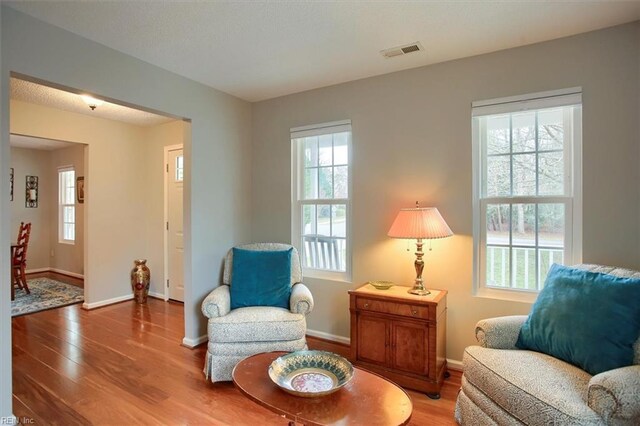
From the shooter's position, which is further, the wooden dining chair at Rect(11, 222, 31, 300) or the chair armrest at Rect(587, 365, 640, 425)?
the wooden dining chair at Rect(11, 222, 31, 300)

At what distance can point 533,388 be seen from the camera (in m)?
1.49

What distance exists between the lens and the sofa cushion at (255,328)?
2.44 m

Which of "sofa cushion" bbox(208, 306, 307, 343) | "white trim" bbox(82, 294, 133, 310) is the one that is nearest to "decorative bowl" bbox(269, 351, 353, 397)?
"sofa cushion" bbox(208, 306, 307, 343)

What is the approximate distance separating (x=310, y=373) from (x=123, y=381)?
5.37ft

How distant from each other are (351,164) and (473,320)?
168 centimetres

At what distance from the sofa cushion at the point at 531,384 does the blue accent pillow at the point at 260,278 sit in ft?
5.11

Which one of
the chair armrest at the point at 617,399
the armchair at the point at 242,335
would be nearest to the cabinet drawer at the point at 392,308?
the armchair at the point at 242,335

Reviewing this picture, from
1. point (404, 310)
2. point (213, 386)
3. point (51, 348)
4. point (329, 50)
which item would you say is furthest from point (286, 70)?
point (51, 348)

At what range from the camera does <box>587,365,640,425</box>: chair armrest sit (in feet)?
4.33

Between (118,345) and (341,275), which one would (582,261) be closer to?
(341,275)

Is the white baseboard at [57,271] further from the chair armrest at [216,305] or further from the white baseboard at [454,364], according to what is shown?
the white baseboard at [454,364]

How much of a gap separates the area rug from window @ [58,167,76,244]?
3.18ft

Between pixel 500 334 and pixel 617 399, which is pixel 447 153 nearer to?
pixel 500 334

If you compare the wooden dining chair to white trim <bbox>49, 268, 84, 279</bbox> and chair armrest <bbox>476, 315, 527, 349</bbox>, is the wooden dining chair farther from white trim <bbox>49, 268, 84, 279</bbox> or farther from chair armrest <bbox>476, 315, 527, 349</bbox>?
chair armrest <bbox>476, 315, 527, 349</bbox>
